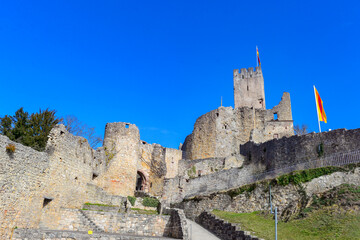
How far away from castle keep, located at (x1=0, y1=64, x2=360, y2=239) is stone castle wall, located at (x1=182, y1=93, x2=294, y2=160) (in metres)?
0.12

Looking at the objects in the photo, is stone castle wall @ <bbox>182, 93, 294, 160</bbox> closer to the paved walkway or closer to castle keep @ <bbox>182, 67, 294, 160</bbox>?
castle keep @ <bbox>182, 67, 294, 160</bbox>

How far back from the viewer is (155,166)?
33750 mm

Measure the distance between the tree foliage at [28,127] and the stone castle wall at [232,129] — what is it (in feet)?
55.2

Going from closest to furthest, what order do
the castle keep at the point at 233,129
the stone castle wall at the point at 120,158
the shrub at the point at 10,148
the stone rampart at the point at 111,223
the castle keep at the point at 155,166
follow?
1. the shrub at the point at 10,148
2. the castle keep at the point at 155,166
3. the stone rampart at the point at 111,223
4. the stone castle wall at the point at 120,158
5. the castle keep at the point at 233,129

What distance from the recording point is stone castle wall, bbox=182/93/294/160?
113ft

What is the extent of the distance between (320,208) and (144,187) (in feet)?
66.7

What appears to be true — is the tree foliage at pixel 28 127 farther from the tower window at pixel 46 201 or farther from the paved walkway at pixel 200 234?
the paved walkway at pixel 200 234

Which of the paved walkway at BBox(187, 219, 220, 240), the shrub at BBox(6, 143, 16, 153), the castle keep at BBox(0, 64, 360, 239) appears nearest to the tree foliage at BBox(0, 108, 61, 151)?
the castle keep at BBox(0, 64, 360, 239)

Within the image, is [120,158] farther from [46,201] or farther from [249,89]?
[249,89]

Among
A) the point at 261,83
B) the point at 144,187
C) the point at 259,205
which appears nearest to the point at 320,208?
the point at 259,205

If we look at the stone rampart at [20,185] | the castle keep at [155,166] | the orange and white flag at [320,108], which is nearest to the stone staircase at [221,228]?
the castle keep at [155,166]

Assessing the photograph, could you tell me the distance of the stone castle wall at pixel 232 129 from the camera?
34375mm

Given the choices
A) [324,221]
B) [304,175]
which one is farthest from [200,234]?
[304,175]

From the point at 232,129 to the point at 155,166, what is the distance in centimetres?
996
